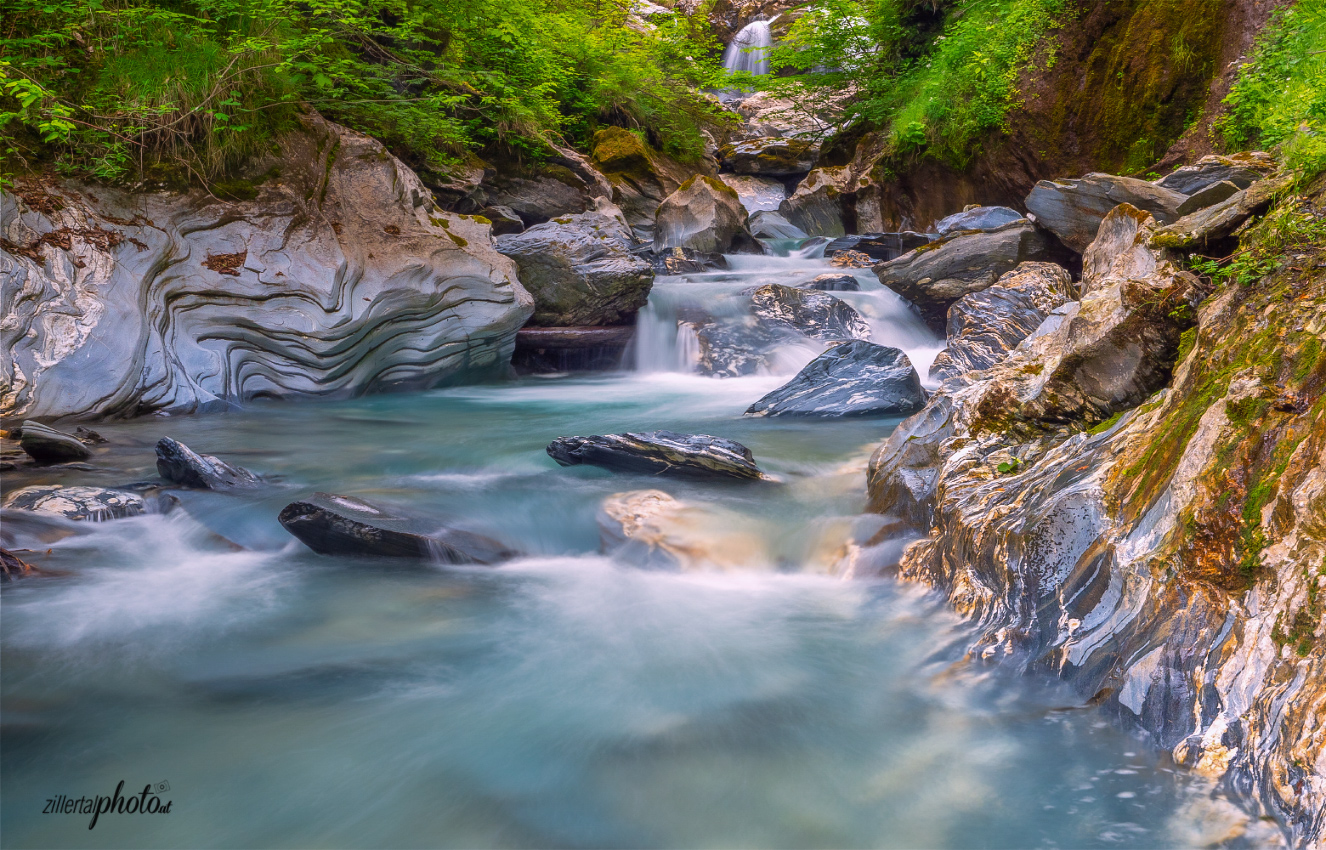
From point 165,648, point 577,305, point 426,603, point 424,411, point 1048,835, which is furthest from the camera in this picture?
point 577,305

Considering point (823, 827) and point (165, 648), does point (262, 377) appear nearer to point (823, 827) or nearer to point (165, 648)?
point (165, 648)

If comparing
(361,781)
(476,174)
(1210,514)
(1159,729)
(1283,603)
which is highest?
(476,174)

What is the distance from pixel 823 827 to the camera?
2170mm

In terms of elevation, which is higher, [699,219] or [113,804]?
[699,219]

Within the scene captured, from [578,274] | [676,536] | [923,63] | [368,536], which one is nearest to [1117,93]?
[923,63]

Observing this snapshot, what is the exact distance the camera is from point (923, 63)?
14.9 metres

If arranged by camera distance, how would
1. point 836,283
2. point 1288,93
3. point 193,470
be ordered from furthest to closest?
point 836,283, point 1288,93, point 193,470

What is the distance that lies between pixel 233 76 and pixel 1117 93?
33.7ft

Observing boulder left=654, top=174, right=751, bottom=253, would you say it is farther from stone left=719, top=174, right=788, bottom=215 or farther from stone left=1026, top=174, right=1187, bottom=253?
stone left=1026, top=174, right=1187, bottom=253

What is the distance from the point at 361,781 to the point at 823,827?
138cm

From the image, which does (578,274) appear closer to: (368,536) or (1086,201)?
(1086,201)

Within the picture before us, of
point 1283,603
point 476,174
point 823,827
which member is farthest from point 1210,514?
point 476,174

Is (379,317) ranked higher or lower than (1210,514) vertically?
higher

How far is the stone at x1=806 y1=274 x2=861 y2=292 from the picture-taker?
11047 mm
